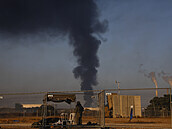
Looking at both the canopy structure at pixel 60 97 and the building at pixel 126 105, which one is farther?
the building at pixel 126 105

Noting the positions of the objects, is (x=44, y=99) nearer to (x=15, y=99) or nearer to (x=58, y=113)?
(x=15, y=99)

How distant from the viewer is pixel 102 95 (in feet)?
50.4

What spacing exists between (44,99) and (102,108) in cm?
436

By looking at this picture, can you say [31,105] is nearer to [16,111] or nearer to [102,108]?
[16,111]

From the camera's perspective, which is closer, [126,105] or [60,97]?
[60,97]

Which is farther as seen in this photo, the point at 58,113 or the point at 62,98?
the point at 58,113

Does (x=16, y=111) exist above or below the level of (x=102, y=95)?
below

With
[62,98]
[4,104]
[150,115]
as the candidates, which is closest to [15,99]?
[4,104]

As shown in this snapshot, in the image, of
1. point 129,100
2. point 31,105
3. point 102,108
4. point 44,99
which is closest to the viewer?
point 102,108

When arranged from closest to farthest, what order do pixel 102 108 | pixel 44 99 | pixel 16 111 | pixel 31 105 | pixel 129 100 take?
pixel 102 108 → pixel 44 99 → pixel 31 105 → pixel 16 111 → pixel 129 100

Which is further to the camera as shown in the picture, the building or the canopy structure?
the building

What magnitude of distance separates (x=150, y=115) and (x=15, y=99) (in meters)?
10.3

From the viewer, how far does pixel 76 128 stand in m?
16.9

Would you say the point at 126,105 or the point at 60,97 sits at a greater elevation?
the point at 60,97
